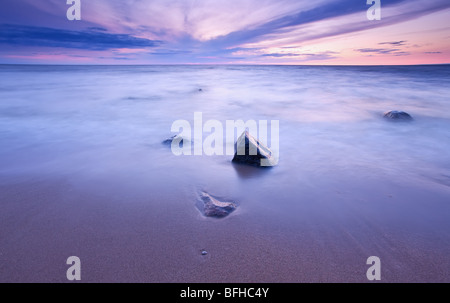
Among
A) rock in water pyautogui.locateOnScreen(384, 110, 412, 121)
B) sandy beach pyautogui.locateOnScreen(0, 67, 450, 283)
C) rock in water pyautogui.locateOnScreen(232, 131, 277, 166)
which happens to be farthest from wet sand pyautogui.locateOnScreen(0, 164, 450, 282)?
rock in water pyautogui.locateOnScreen(384, 110, 412, 121)

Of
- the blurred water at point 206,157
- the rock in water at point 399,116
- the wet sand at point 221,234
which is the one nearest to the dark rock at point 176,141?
the blurred water at point 206,157

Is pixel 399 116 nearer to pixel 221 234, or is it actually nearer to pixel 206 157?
pixel 206 157

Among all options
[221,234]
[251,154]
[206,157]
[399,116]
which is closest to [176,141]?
[206,157]

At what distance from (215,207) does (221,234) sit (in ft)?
1.36

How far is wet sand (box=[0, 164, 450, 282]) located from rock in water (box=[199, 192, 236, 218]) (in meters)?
0.08

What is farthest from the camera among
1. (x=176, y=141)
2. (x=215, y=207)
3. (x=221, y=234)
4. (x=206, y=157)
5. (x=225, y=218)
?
(x=176, y=141)

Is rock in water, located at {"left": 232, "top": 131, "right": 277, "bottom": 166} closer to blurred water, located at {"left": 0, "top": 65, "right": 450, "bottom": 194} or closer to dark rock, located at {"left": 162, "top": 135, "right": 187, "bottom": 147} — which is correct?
blurred water, located at {"left": 0, "top": 65, "right": 450, "bottom": 194}

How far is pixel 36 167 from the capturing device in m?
3.72

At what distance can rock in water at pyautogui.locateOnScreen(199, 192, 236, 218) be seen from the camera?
99.8 inches

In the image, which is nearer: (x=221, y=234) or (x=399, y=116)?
(x=221, y=234)

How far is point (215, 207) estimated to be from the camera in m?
2.62

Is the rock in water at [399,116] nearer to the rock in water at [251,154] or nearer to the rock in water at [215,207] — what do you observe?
the rock in water at [251,154]

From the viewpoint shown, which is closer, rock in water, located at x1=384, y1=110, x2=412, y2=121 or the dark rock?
the dark rock
